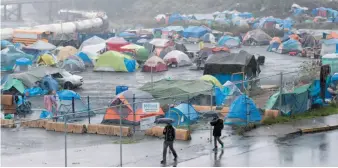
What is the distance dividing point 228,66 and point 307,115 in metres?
11.3

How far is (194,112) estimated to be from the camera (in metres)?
23.7

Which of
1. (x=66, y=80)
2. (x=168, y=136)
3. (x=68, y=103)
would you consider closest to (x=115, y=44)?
(x=66, y=80)

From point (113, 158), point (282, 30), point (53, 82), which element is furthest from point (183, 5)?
point (113, 158)

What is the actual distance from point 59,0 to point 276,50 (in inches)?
3264

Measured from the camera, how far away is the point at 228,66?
34.5 metres

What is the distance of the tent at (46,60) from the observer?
47.0 m

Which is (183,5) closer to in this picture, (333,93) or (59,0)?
(59,0)

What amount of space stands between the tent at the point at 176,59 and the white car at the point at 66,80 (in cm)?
1051

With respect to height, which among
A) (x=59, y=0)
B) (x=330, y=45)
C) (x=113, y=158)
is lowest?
(x=113, y=158)

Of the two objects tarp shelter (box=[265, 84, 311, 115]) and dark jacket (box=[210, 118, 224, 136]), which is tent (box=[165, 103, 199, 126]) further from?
dark jacket (box=[210, 118, 224, 136])

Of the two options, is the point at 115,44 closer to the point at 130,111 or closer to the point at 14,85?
the point at 14,85

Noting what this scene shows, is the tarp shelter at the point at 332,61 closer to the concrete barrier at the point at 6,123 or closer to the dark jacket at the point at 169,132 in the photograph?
the concrete barrier at the point at 6,123

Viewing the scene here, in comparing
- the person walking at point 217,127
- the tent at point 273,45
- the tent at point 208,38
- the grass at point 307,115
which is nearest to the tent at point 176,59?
the tent at point 273,45

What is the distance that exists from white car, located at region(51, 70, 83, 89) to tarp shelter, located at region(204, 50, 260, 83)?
7.27 m
